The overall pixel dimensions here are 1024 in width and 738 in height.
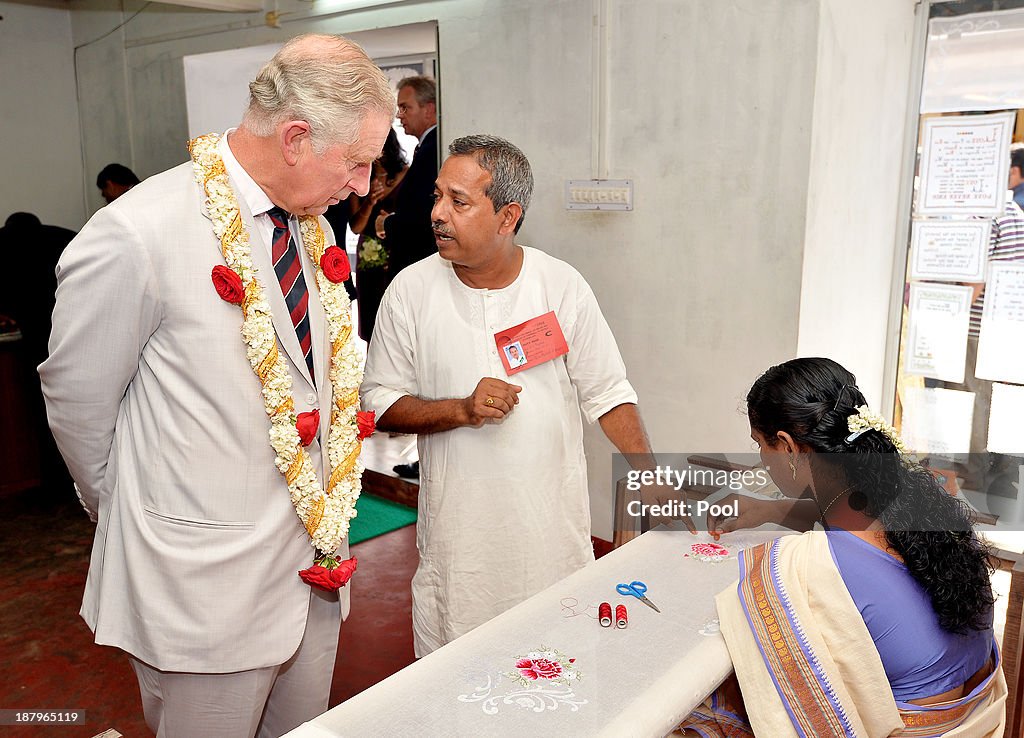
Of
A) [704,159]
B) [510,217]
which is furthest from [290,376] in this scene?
[704,159]

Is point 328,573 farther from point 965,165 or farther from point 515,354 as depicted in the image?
point 965,165

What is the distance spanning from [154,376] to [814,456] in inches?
50.6

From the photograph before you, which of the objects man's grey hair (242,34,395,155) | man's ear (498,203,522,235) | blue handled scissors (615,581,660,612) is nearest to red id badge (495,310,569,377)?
man's ear (498,203,522,235)

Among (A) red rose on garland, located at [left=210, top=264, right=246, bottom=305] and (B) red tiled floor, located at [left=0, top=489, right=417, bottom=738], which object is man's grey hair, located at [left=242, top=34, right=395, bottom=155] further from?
(B) red tiled floor, located at [left=0, top=489, right=417, bottom=738]

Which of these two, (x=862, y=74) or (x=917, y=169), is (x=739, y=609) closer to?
(x=862, y=74)

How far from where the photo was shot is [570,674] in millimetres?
1505

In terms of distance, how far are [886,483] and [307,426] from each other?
1.11 metres

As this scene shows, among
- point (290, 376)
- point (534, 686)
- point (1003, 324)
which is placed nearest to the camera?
point (534, 686)

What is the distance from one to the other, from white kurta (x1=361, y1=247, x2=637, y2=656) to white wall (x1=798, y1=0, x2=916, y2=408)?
4.11 ft

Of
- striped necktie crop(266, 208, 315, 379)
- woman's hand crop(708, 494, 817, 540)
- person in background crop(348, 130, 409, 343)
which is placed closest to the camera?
striped necktie crop(266, 208, 315, 379)

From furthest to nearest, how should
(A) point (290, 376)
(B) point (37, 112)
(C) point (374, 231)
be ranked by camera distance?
(B) point (37, 112)
(C) point (374, 231)
(A) point (290, 376)

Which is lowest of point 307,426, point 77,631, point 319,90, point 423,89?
point 77,631

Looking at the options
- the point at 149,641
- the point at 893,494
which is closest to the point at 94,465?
the point at 149,641

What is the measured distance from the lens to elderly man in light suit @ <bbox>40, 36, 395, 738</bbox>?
153 centimetres
